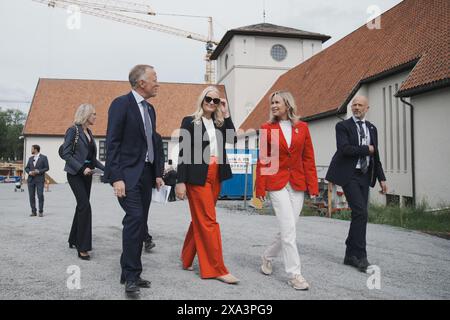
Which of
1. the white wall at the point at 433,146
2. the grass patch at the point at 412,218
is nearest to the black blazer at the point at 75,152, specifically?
the grass patch at the point at 412,218

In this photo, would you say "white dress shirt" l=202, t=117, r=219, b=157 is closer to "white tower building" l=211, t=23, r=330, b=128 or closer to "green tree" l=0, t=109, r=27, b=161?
"white tower building" l=211, t=23, r=330, b=128

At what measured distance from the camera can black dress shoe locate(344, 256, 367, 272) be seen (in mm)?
5471

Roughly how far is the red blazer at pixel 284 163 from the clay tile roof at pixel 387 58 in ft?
29.5

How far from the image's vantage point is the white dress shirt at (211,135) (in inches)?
198

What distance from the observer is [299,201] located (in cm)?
493

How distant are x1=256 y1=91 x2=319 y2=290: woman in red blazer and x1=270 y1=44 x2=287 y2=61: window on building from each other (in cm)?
3386

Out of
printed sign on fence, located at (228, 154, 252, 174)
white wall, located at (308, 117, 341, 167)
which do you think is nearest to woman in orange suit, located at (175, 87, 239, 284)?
printed sign on fence, located at (228, 154, 252, 174)

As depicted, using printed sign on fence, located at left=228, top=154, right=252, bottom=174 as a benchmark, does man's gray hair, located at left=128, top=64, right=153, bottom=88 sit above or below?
above

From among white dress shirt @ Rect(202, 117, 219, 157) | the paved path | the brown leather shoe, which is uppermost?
white dress shirt @ Rect(202, 117, 219, 157)

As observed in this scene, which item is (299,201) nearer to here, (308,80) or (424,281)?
(424,281)

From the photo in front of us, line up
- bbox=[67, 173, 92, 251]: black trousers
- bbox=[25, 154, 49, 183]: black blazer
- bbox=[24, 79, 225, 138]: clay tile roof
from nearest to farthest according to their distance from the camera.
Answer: bbox=[67, 173, 92, 251]: black trousers, bbox=[25, 154, 49, 183]: black blazer, bbox=[24, 79, 225, 138]: clay tile roof

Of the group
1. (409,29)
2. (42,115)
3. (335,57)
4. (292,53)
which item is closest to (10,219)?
(409,29)
